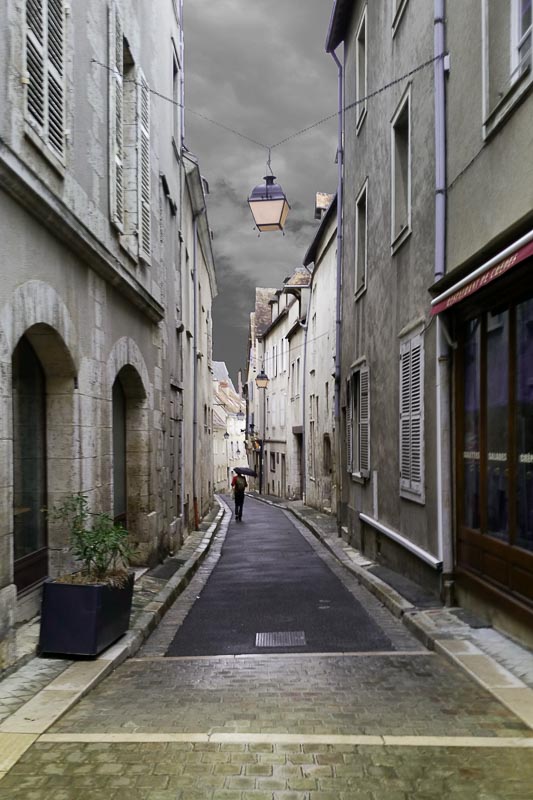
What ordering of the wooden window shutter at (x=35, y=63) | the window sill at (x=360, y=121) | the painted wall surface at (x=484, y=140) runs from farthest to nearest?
the window sill at (x=360, y=121), the wooden window shutter at (x=35, y=63), the painted wall surface at (x=484, y=140)

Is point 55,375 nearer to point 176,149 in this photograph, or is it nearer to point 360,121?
point 360,121

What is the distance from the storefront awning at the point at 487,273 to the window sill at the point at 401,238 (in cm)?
176

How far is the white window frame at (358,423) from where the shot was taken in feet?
39.1

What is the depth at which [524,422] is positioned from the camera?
5.63 metres

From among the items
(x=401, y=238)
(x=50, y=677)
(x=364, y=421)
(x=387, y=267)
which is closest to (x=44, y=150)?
(x=50, y=677)

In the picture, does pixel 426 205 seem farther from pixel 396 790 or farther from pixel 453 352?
pixel 396 790

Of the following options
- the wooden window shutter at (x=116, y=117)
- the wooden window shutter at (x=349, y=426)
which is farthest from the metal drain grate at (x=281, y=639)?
the wooden window shutter at (x=349, y=426)

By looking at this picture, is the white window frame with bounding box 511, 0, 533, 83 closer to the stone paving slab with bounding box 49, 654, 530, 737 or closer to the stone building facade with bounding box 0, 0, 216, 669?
the stone building facade with bounding box 0, 0, 216, 669

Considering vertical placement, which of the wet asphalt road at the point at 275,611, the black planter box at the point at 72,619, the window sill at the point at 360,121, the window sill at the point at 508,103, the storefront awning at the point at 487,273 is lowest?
the wet asphalt road at the point at 275,611

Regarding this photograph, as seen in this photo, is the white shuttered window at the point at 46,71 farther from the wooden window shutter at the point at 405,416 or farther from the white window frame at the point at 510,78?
the wooden window shutter at the point at 405,416

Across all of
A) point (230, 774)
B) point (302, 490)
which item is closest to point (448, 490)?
point (230, 774)

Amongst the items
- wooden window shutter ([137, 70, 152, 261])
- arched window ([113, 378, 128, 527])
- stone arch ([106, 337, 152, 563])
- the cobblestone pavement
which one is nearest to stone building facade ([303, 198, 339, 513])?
wooden window shutter ([137, 70, 152, 261])

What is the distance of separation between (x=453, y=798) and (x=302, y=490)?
1058 inches

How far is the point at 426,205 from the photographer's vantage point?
8.08m
